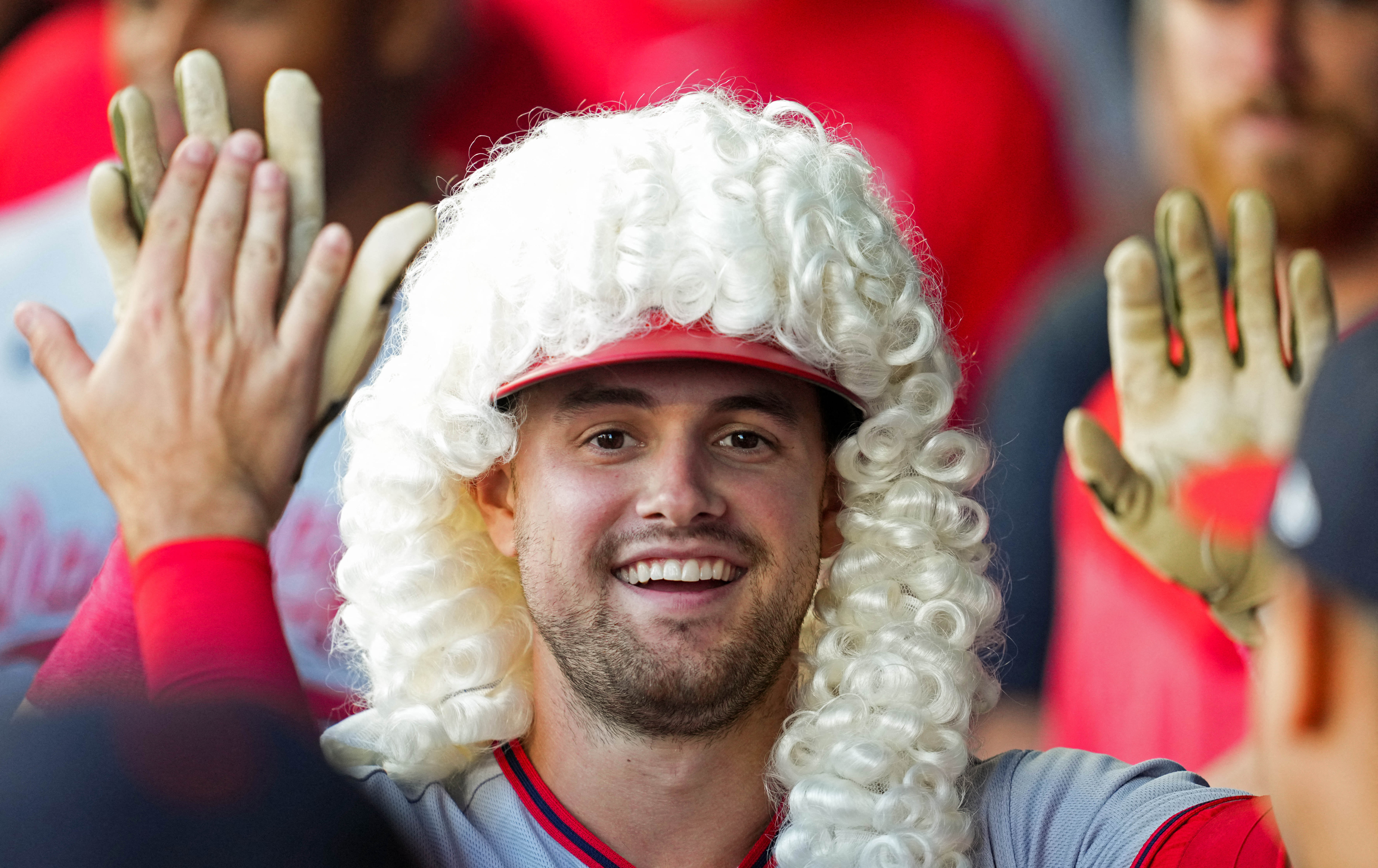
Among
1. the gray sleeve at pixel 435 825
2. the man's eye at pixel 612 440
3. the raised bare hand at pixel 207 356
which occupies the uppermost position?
the raised bare hand at pixel 207 356

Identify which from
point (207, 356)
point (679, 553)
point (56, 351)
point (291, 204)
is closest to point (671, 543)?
point (679, 553)

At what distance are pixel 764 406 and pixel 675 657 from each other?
1.25 ft

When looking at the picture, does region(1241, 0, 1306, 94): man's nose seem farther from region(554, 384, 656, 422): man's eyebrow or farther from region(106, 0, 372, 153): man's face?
region(106, 0, 372, 153): man's face

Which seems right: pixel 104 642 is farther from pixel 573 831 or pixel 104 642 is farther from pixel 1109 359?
pixel 1109 359

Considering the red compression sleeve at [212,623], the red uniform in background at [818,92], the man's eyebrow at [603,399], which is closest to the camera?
the man's eyebrow at [603,399]

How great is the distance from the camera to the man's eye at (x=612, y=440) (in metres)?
1.95

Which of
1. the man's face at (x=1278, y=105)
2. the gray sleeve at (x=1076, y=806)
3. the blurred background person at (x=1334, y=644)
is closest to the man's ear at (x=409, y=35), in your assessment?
the man's face at (x=1278, y=105)

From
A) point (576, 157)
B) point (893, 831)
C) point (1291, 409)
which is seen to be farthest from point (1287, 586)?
point (1291, 409)

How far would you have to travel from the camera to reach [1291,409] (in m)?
2.80

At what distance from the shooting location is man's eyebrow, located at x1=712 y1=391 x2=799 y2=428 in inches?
76.0

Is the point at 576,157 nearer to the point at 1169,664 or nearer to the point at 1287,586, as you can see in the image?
the point at 1287,586

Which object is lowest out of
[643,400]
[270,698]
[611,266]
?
[270,698]

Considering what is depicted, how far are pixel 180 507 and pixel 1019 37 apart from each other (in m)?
2.07

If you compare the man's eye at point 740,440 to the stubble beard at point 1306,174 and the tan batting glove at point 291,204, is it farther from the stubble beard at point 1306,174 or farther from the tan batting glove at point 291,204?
the stubble beard at point 1306,174
